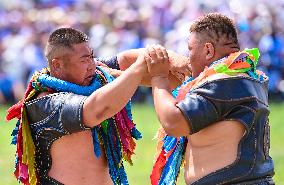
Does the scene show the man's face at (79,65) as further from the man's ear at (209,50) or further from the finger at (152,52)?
Answer: the man's ear at (209,50)

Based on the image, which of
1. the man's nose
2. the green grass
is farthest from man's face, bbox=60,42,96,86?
the green grass

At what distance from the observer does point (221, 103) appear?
4.77 metres

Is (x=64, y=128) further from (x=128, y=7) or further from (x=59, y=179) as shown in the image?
(x=128, y=7)

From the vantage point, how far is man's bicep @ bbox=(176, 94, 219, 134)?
15.5 feet

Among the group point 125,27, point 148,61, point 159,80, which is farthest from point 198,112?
point 125,27

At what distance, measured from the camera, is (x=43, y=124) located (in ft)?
17.5

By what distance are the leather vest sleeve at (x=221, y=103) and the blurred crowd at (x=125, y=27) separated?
443 inches

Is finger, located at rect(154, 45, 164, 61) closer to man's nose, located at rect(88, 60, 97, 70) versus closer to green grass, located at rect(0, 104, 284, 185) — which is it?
man's nose, located at rect(88, 60, 97, 70)

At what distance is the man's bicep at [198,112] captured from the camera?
4730mm

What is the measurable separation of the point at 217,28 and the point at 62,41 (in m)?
1.04

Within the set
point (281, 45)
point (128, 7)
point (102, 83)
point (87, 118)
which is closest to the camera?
point (87, 118)

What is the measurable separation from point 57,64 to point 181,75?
85 cm

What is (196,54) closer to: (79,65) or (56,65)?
(79,65)

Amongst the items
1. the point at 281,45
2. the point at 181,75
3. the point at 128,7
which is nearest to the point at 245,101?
the point at 181,75
